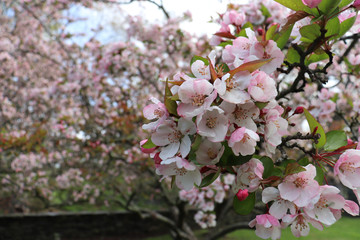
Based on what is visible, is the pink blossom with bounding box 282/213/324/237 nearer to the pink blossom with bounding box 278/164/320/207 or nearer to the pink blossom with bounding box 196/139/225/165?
the pink blossom with bounding box 278/164/320/207

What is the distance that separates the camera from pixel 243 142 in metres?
0.68

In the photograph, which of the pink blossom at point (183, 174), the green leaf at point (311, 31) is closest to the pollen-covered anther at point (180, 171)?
the pink blossom at point (183, 174)

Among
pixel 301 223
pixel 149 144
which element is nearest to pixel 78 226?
pixel 149 144

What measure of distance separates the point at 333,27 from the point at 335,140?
311 mm

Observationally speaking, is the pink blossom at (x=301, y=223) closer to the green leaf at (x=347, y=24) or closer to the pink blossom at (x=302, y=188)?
the pink blossom at (x=302, y=188)

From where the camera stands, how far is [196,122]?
633mm

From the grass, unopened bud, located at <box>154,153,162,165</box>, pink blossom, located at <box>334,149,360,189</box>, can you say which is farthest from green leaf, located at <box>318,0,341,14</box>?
the grass

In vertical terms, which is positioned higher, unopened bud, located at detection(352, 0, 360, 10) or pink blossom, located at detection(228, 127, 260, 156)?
unopened bud, located at detection(352, 0, 360, 10)

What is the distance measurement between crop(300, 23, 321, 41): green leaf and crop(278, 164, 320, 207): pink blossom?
0.37 metres

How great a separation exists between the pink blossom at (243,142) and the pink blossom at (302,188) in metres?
0.12

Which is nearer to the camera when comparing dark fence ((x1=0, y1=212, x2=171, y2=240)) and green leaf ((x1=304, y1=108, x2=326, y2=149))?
green leaf ((x1=304, y1=108, x2=326, y2=149))

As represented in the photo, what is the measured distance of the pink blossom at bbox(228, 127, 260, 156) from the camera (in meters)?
0.63

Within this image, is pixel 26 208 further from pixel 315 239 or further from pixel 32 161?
pixel 315 239

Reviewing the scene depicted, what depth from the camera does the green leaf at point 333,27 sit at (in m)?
0.77
